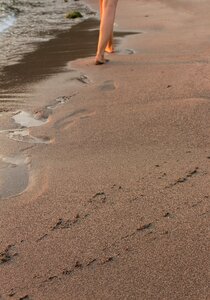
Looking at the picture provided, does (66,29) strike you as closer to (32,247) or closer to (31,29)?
(31,29)

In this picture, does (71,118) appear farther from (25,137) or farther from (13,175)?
(13,175)

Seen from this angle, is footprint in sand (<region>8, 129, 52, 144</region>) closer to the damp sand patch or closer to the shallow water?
the damp sand patch

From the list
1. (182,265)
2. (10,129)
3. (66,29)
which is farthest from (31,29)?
(182,265)

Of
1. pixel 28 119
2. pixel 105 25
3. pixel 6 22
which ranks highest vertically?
pixel 105 25

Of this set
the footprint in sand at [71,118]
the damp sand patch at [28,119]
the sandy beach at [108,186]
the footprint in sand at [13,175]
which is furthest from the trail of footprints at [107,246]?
the damp sand patch at [28,119]

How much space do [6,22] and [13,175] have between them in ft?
22.3

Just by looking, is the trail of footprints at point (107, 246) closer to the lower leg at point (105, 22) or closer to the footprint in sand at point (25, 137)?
the footprint in sand at point (25, 137)

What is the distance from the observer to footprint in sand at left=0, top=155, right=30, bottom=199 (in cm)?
252

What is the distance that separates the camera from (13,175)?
2670 mm

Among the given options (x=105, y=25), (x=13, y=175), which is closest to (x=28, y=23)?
(x=105, y=25)

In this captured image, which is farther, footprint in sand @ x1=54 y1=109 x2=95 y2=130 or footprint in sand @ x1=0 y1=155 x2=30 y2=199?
footprint in sand @ x1=54 y1=109 x2=95 y2=130

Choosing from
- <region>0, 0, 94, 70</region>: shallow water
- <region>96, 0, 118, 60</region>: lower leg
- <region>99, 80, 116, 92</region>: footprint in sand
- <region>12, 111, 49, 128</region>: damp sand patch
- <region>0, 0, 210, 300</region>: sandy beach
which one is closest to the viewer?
<region>0, 0, 210, 300</region>: sandy beach

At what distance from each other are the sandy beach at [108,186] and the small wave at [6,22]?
3.98 meters

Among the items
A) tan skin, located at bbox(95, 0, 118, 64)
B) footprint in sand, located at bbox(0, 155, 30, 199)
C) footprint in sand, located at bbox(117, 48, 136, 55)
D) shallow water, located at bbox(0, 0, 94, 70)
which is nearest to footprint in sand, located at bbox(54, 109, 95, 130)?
footprint in sand, located at bbox(0, 155, 30, 199)
